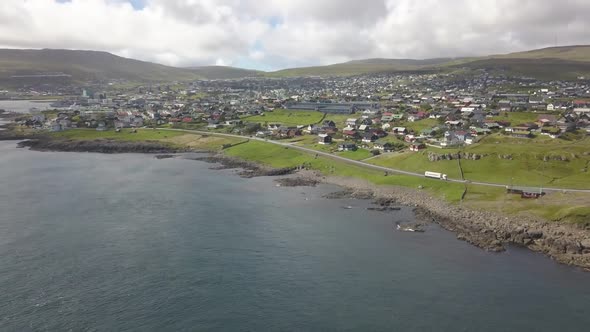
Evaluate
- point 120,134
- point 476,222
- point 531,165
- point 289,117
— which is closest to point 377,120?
point 289,117

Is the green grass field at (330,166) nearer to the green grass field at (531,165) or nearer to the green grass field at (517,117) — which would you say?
the green grass field at (531,165)

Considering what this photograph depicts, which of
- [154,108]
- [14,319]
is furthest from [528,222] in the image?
[154,108]

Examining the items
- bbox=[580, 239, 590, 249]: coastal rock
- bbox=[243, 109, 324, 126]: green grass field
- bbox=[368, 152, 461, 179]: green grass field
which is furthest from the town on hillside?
bbox=[580, 239, 590, 249]: coastal rock

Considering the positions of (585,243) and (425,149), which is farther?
(425,149)

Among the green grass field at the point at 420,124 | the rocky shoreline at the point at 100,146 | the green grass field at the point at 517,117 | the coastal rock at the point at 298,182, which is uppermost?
the green grass field at the point at 517,117

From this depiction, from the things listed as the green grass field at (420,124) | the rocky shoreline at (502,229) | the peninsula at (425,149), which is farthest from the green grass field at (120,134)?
the rocky shoreline at (502,229)

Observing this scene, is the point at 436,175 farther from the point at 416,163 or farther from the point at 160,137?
the point at 160,137
